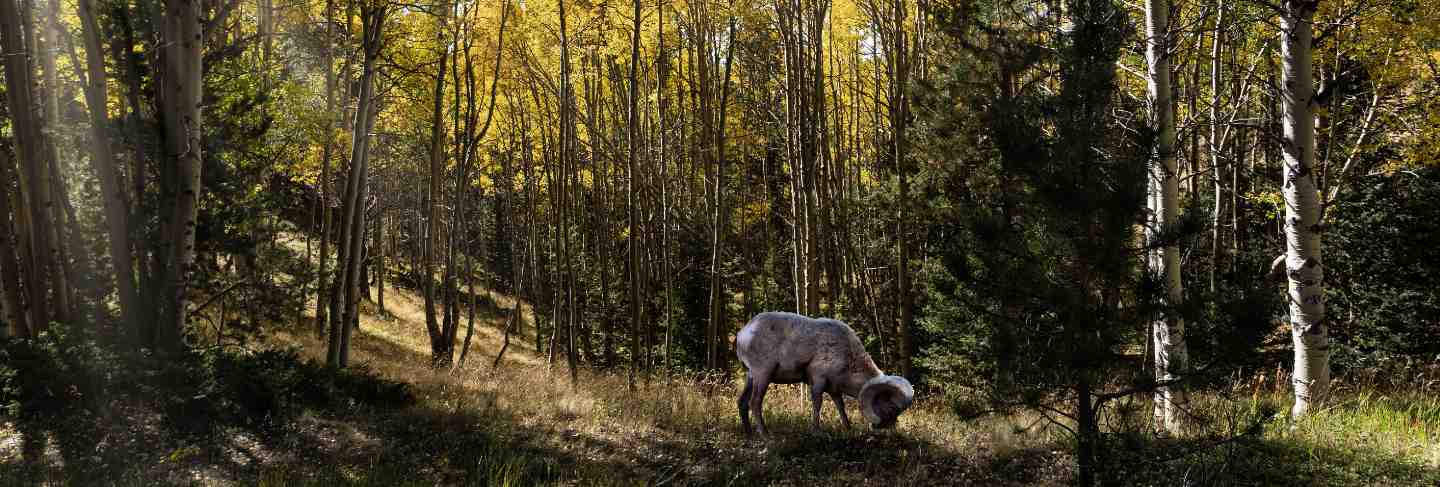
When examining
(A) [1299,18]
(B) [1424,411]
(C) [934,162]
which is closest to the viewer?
(A) [1299,18]

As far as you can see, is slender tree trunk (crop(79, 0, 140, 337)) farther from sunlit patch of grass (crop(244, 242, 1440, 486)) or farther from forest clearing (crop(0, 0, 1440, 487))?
sunlit patch of grass (crop(244, 242, 1440, 486))

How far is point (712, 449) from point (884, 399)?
1.60m

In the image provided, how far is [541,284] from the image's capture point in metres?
21.1

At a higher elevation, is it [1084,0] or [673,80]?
[673,80]

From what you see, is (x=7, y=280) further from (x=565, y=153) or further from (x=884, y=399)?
(x=884, y=399)

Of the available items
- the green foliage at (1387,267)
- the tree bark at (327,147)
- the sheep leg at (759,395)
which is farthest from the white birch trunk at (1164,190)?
the tree bark at (327,147)

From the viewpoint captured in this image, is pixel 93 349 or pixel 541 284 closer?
pixel 93 349

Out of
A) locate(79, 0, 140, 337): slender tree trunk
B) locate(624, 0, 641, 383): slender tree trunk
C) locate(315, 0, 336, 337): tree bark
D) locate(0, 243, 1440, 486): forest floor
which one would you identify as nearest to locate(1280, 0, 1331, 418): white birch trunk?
locate(0, 243, 1440, 486): forest floor

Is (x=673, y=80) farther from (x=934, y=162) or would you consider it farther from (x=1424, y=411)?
(x=1424, y=411)

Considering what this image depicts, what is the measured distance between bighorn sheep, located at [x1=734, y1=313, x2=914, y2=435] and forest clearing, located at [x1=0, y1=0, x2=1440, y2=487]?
0.03 meters

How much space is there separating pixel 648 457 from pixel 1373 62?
42.8 feet

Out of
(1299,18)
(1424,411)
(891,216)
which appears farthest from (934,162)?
(1424,411)

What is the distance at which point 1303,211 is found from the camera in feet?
23.4

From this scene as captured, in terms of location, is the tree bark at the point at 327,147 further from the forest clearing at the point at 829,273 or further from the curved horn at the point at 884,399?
the curved horn at the point at 884,399
